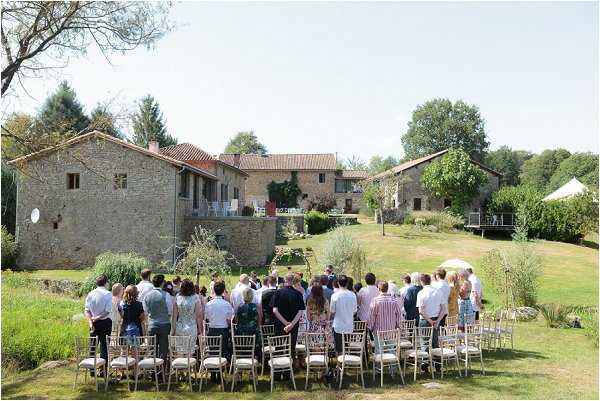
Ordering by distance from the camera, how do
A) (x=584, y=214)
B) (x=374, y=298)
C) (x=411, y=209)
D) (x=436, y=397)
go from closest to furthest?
1. (x=436, y=397)
2. (x=374, y=298)
3. (x=584, y=214)
4. (x=411, y=209)

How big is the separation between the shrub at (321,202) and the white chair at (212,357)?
44340mm

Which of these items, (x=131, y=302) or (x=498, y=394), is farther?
(x=131, y=302)

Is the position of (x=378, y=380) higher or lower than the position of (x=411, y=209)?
lower

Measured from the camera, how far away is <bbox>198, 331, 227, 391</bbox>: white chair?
7992mm

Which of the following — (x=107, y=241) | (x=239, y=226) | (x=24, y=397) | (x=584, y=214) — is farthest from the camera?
(x=584, y=214)

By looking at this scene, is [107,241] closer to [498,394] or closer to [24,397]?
[24,397]

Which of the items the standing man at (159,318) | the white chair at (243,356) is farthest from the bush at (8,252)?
the white chair at (243,356)

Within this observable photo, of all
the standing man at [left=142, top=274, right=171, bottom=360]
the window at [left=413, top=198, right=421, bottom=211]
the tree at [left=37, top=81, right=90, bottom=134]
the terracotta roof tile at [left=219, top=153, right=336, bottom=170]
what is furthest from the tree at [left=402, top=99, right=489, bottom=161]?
the standing man at [left=142, top=274, right=171, bottom=360]

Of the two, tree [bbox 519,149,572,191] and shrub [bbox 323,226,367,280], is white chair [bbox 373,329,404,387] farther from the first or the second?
tree [bbox 519,149,572,191]

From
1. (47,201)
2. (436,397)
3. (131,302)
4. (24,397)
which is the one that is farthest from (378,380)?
(47,201)

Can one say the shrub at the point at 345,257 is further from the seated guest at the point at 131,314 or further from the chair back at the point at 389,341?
the seated guest at the point at 131,314

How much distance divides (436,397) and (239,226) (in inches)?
848

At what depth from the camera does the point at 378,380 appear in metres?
8.66

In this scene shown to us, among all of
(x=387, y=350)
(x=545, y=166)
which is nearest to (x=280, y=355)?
(x=387, y=350)
